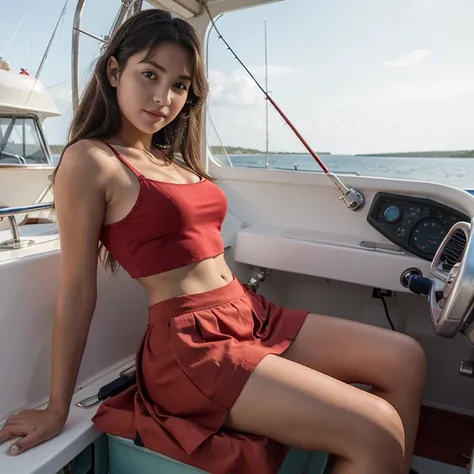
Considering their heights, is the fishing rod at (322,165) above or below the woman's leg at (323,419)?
above

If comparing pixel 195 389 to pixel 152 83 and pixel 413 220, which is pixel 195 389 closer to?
pixel 152 83

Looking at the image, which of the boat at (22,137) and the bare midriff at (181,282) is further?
the boat at (22,137)

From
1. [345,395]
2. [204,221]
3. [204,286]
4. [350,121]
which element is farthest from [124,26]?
[350,121]

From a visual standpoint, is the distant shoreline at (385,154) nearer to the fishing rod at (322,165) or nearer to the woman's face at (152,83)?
the fishing rod at (322,165)

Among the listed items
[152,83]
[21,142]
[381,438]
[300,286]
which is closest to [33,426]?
[381,438]

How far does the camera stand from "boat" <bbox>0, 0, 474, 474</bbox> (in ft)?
3.29

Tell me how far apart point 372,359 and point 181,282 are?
0.53 metres

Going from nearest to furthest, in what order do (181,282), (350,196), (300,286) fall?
(181,282), (350,196), (300,286)

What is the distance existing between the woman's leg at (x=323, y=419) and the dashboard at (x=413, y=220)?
2.84 ft

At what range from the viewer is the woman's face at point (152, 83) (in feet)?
3.57

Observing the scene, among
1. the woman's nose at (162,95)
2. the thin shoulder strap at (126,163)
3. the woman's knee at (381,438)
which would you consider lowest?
the woman's knee at (381,438)

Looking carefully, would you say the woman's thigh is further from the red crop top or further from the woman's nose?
the woman's nose

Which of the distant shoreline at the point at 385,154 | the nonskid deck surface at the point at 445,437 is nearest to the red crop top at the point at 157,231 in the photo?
the distant shoreline at the point at 385,154

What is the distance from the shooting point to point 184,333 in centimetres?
98
